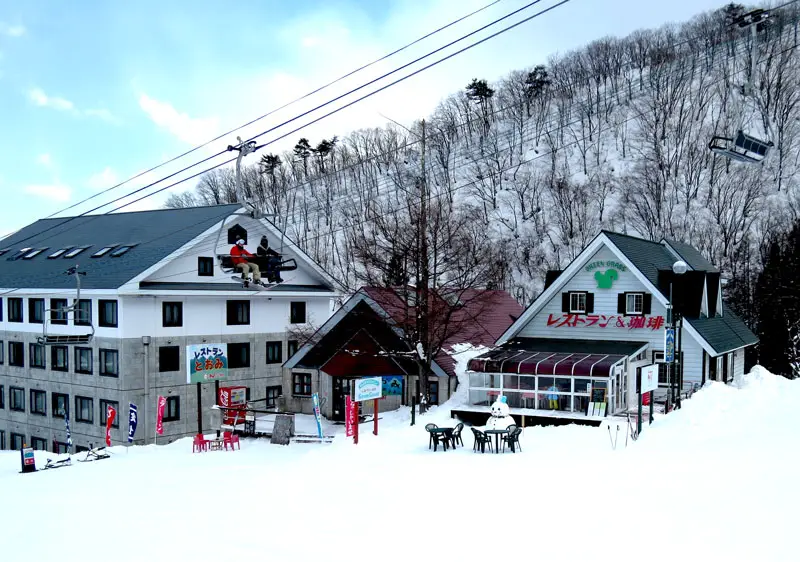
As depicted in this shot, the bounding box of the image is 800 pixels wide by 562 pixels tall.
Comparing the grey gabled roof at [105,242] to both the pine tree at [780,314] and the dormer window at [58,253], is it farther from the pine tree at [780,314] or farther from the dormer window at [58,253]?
the pine tree at [780,314]

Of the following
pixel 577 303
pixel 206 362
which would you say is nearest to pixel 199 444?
pixel 206 362

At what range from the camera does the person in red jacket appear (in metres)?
18.5

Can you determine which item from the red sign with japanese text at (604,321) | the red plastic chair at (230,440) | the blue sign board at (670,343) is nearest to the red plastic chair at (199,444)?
the red plastic chair at (230,440)

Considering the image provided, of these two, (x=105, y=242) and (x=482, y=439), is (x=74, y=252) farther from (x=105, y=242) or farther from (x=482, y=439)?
(x=482, y=439)

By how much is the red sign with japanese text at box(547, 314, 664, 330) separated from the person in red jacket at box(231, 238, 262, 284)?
1493 cm

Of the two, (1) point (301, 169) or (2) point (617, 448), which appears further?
(1) point (301, 169)

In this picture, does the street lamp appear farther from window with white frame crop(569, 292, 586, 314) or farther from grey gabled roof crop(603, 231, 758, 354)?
window with white frame crop(569, 292, 586, 314)

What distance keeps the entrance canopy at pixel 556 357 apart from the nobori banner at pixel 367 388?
501 centimetres

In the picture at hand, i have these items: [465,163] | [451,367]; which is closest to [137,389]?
[451,367]

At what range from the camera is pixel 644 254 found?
97.7ft

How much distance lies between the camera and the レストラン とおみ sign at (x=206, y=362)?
30.6 m

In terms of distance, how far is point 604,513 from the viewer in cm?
1246

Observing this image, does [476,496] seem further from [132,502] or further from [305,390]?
[305,390]

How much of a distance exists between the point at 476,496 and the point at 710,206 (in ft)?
197
